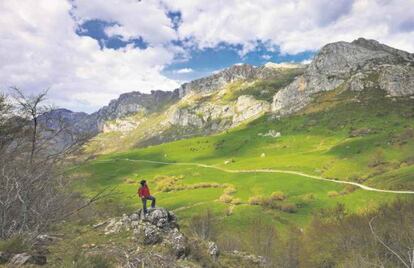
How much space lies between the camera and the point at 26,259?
15.8 metres

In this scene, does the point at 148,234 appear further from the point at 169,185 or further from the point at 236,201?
the point at 169,185

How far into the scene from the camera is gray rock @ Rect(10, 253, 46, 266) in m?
15.5

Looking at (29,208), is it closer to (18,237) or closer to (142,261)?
(18,237)

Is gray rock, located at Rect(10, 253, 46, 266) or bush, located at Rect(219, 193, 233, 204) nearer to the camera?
gray rock, located at Rect(10, 253, 46, 266)

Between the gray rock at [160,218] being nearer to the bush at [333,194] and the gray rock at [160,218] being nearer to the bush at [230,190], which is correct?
the bush at [333,194]

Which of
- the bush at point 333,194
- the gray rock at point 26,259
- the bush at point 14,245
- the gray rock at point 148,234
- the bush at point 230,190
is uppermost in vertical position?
the bush at point 14,245

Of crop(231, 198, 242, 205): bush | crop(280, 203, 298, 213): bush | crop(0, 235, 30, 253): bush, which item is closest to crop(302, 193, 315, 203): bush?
crop(280, 203, 298, 213): bush

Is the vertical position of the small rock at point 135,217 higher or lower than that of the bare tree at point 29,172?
lower

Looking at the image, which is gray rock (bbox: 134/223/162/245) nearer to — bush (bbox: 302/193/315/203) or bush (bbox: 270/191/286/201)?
bush (bbox: 302/193/315/203)

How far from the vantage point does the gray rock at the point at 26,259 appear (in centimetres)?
1552

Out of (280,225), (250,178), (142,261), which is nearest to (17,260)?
(142,261)

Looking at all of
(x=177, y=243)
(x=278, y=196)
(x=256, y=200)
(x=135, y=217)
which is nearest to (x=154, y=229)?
(x=177, y=243)

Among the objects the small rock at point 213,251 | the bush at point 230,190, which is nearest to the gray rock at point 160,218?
the small rock at point 213,251

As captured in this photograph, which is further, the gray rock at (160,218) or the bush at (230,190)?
the bush at (230,190)
